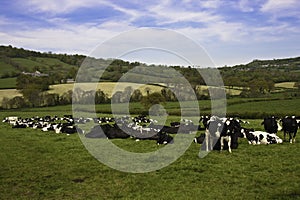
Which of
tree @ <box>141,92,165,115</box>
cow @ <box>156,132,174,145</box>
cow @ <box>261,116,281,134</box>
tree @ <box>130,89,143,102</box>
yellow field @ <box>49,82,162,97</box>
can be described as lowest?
cow @ <box>156,132,174,145</box>

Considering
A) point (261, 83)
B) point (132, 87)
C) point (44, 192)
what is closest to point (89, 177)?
point (44, 192)

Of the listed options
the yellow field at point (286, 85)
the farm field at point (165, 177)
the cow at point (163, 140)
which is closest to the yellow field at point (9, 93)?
the farm field at point (165, 177)

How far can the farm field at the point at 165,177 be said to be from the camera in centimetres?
937

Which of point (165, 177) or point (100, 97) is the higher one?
point (100, 97)

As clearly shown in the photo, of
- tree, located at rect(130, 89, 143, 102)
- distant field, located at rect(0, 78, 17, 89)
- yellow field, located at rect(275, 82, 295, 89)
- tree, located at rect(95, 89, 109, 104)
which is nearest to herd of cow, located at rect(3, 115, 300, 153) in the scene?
tree, located at rect(130, 89, 143, 102)

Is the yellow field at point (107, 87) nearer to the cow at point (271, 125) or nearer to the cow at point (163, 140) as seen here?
the cow at point (271, 125)

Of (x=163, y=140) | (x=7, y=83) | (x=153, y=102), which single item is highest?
(x=7, y=83)

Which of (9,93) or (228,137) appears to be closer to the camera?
(228,137)

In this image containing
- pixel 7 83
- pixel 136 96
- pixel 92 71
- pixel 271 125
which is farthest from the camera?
pixel 7 83

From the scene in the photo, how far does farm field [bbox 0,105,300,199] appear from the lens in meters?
9.37

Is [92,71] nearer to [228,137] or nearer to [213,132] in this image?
[213,132]

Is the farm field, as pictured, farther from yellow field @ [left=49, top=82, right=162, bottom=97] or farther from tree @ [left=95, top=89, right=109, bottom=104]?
tree @ [left=95, top=89, right=109, bottom=104]

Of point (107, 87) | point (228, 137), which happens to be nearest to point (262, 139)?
point (228, 137)

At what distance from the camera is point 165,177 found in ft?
35.9
